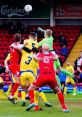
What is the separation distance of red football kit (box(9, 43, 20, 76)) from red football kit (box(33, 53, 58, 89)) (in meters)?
2.65

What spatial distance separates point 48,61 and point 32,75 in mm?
1751

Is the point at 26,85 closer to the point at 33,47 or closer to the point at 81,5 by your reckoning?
the point at 33,47

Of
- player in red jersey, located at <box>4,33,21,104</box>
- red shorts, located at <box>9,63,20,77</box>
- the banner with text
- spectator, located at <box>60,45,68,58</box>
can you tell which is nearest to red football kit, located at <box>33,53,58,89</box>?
player in red jersey, located at <box>4,33,21,104</box>

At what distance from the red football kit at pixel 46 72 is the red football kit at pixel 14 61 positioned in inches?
104

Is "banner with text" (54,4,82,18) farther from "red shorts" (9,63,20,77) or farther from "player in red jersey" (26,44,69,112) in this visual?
"player in red jersey" (26,44,69,112)

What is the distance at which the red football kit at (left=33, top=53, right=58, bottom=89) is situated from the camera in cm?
1449

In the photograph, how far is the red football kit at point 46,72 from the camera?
47.5 ft

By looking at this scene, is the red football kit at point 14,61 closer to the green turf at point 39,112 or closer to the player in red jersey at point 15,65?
the player in red jersey at point 15,65

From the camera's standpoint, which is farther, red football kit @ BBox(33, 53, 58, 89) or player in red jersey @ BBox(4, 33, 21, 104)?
player in red jersey @ BBox(4, 33, 21, 104)

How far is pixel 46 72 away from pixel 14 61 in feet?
10.5

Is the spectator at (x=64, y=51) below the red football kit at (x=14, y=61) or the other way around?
below

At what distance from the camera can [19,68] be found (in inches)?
689

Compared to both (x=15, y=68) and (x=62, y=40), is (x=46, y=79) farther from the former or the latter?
(x=62, y=40)

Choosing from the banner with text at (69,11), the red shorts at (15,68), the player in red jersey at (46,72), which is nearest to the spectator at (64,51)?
the banner with text at (69,11)
